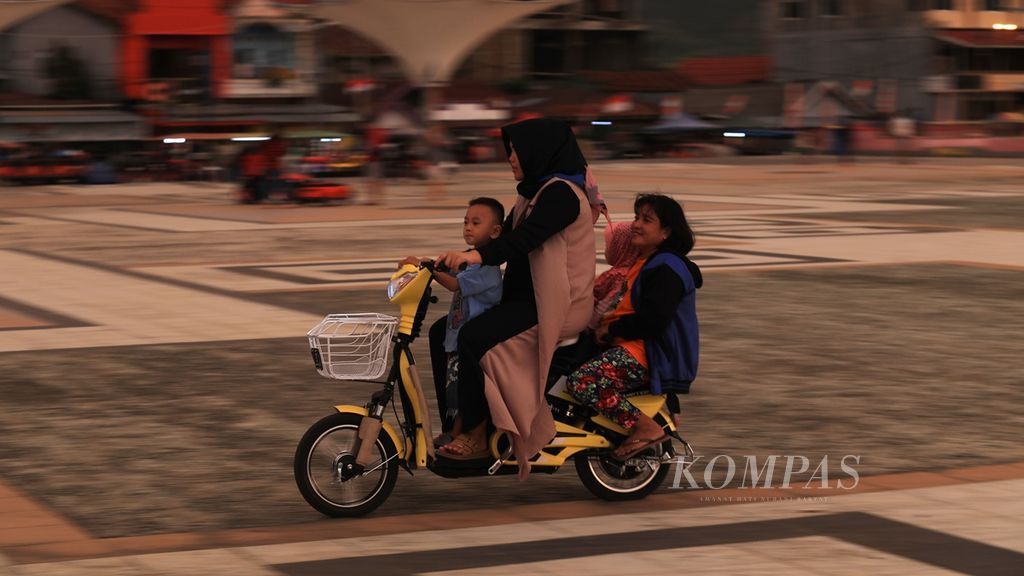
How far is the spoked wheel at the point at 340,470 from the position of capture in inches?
258

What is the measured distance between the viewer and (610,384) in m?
6.63

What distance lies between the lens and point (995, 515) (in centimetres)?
657

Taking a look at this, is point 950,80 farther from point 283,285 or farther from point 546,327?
point 546,327

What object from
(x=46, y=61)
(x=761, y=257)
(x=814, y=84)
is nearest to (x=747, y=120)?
(x=814, y=84)

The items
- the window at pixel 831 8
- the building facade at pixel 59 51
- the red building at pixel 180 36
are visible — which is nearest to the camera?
the building facade at pixel 59 51

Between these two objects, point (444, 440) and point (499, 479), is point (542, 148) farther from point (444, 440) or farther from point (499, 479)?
point (499, 479)

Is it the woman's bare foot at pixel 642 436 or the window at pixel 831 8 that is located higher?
the woman's bare foot at pixel 642 436

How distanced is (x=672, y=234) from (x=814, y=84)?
69166 mm

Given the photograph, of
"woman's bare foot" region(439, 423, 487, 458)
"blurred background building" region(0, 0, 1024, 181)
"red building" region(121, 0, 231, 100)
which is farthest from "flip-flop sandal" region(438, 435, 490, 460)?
"red building" region(121, 0, 231, 100)

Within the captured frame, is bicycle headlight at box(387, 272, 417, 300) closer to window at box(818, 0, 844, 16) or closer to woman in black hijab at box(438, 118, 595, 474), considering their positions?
woman in black hijab at box(438, 118, 595, 474)

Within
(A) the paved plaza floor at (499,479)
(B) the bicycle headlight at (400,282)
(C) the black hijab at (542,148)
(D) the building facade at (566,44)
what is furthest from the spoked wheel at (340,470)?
(D) the building facade at (566,44)

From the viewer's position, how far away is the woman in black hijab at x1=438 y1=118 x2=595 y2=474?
6.40m

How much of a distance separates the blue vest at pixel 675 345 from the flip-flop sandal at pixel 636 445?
203mm

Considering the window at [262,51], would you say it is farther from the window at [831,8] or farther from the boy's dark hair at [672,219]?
the boy's dark hair at [672,219]
